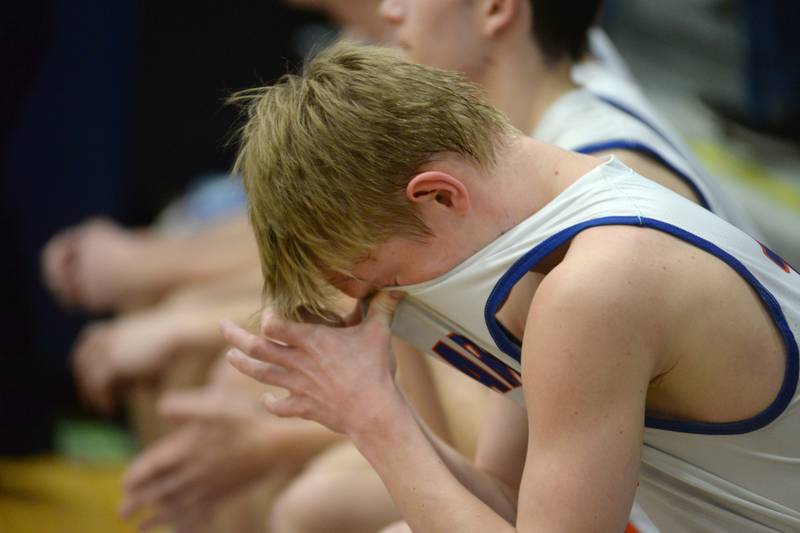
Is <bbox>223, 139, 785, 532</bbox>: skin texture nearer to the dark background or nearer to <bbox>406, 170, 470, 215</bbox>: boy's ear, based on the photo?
<bbox>406, 170, 470, 215</bbox>: boy's ear

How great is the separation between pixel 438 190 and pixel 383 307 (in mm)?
201

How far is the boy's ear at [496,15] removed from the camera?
6.02 feet

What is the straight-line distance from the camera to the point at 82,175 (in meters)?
4.15

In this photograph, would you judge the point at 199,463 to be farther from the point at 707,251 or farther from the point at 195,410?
the point at 707,251

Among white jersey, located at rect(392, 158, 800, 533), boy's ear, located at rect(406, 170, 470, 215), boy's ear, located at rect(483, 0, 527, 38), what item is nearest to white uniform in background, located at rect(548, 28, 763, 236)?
boy's ear, located at rect(483, 0, 527, 38)

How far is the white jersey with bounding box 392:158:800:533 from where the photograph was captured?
125 cm

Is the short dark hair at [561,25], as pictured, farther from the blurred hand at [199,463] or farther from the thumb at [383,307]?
the blurred hand at [199,463]

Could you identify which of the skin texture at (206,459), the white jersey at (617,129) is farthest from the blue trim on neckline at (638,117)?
the skin texture at (206,459)

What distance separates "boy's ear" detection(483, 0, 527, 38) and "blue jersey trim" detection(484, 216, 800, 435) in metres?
0.67

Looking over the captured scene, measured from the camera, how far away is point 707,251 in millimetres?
1239

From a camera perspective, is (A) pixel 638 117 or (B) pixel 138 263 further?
(B) pixel 138 263

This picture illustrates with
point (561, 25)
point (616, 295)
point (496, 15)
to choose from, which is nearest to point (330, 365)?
point (616, 295)

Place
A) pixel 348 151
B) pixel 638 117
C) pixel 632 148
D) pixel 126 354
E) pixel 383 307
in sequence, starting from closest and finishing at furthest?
1. pixel 348 151
2. pixel 383 307
3. pixel 632 148
4. pixel 638 117
5. pixel 126 354

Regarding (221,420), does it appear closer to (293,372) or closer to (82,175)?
(293,372)
